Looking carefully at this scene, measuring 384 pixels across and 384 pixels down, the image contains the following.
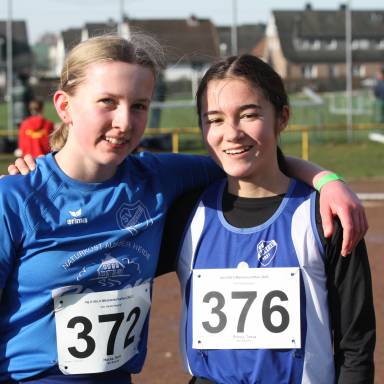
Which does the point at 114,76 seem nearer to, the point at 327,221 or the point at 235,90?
the point at 235,90

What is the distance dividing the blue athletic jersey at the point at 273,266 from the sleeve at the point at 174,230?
0.10 m

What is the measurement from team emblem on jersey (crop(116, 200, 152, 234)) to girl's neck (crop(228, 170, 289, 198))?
0.32m

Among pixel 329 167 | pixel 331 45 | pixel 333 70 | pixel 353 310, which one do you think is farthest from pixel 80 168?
pixel 331 45

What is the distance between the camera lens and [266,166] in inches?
112

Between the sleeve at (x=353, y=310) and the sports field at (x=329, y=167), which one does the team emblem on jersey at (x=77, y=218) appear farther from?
the sports field at (x=329, y=167)

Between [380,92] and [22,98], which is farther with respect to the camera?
[380,92]

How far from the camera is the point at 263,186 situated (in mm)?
2857

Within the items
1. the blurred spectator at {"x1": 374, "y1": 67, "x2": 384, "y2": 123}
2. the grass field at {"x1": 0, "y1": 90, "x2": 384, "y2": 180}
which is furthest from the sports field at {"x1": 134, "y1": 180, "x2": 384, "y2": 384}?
the blurred spectator at {"x1": 374, "y1": 67, "x2": 384, "y2": 123}

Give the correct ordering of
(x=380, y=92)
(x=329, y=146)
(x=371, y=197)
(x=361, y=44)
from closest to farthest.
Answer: (x=371, y=197), (x=329, y=146), (x=380, y=92), (x=361, y=44)

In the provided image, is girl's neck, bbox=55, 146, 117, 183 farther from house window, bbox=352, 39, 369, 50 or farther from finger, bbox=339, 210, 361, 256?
house window, bbox=352, 39, 369, 50

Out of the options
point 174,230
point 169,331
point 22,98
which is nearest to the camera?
point 174,230

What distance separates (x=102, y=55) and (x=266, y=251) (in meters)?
0.80

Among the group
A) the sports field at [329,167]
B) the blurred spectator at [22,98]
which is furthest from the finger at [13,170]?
the blurred spectator at [22,98]

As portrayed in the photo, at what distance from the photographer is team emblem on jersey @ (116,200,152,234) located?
9.25 feet
